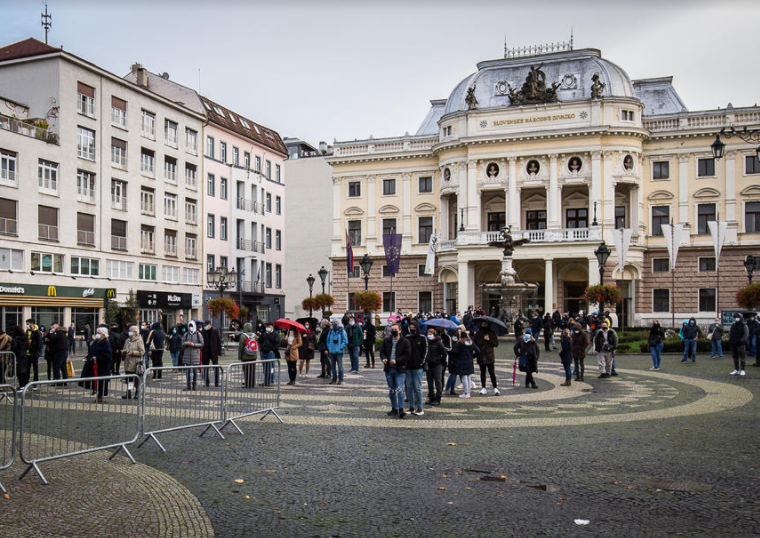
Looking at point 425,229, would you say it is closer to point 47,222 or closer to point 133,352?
point 47,222

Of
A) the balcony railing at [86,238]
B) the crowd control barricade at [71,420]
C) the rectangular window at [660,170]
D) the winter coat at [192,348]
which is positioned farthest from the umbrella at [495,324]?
the rectangular window at [660,170]

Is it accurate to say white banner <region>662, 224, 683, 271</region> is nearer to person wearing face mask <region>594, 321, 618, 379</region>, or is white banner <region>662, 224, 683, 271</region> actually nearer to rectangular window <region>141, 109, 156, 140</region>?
person wearing face mask <region>594, 321, 618, 379</region>

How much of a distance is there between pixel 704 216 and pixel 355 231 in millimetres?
29200

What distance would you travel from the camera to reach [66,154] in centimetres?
4519

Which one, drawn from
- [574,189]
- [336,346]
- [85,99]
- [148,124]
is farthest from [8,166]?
A: [574,189]

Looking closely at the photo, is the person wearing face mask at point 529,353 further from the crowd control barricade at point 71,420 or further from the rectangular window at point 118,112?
the rectangular window at point 118,112

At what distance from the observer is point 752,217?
181 ft

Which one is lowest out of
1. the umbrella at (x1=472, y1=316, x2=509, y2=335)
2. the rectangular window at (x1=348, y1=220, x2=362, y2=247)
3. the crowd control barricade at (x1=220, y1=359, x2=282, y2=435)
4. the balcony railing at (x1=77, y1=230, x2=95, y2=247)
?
the crowd control barricade at (x1=220, y1=359, x2=282, y2=435)

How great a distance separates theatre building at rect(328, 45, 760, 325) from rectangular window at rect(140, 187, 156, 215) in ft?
65.9

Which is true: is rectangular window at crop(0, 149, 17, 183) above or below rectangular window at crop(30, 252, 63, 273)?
above

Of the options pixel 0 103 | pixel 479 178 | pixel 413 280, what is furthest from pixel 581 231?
pixel 0 103

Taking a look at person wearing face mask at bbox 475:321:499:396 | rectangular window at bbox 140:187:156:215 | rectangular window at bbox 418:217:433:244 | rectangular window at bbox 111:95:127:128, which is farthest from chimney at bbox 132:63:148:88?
person wearing face mask at bbox 475:321:499:396

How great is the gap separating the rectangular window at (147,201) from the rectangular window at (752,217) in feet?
148

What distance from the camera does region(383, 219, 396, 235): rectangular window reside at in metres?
64.9
